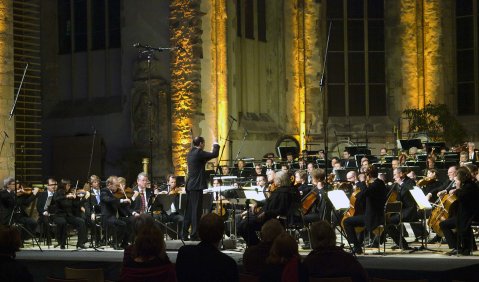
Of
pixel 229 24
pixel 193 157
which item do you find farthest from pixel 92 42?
pixel 193 157

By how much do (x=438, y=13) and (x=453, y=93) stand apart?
7.32ft

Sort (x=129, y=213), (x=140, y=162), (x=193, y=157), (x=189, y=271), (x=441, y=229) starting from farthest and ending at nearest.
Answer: (x=140, y=162) < (x=129, y=213) < (x=193, y=157) < (x=441, y=229) < (x=189, y=271)

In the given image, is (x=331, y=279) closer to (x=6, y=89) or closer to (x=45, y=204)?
(x=45, y=204)

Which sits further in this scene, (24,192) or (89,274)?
(24,192)

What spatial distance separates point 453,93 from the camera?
27.1 metres

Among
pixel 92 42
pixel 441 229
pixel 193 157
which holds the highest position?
pixel 92 42

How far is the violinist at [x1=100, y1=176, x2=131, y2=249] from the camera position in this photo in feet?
54.9

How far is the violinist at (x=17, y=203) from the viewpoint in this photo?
17.8 meters

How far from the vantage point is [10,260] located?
6.91 metres

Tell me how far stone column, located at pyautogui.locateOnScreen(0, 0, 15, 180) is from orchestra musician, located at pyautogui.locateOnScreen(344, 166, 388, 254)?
8.54m

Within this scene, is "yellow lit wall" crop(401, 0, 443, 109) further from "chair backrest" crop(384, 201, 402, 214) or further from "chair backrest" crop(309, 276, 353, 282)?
"chair backrest" crop(309, 276, 353, 282)

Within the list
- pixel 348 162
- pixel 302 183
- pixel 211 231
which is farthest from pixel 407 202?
pixel 211 231

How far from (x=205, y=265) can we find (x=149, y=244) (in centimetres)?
43

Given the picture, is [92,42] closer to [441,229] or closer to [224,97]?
[224,97]
